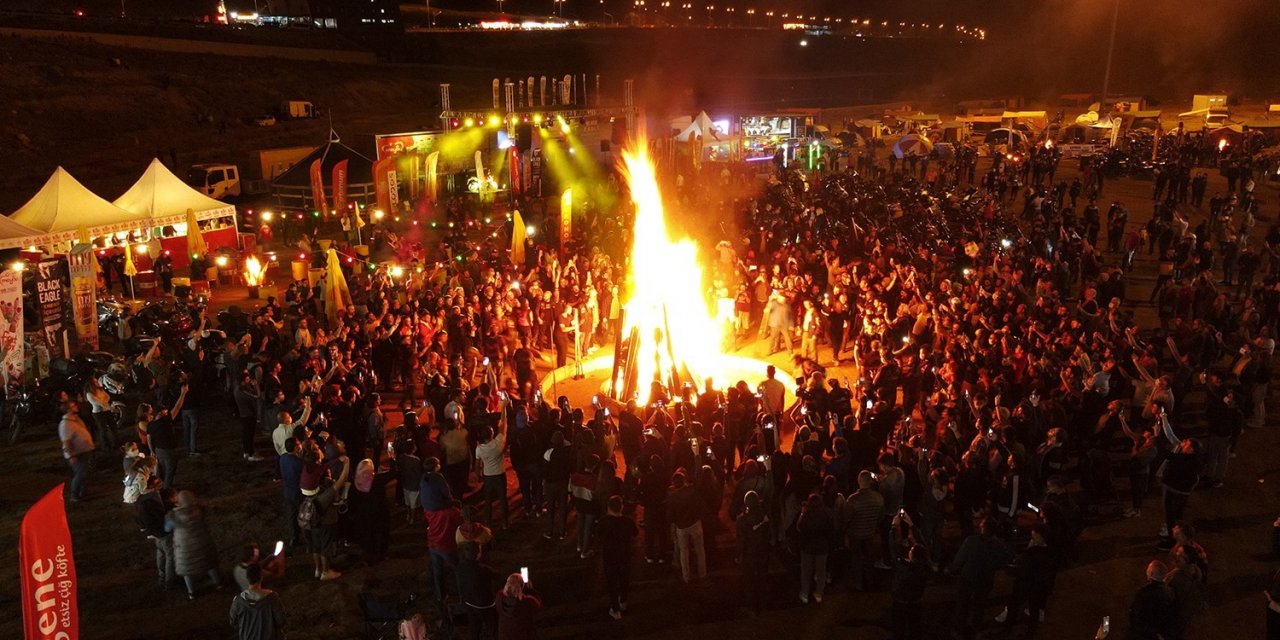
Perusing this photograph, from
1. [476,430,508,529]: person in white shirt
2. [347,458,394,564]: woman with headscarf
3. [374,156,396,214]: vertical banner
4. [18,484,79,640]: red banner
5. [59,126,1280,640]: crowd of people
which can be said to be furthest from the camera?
[374,156,396,214]: vertical banner

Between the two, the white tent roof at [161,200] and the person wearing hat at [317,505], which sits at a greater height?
the white tent roof at [161,200]

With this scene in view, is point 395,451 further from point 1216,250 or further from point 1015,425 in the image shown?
point 1216,250

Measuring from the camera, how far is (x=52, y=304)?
13.3 m

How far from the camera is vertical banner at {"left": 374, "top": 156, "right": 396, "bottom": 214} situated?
26.9 m

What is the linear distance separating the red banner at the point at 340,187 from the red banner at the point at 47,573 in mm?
21802

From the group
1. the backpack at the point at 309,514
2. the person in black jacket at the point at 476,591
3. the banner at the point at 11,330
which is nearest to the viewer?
the person in black jacket at the point at 476,591

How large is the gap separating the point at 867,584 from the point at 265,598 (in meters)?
5.14

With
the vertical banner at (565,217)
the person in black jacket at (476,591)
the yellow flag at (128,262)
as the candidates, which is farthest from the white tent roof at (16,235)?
the person in black jacket at (476,591)

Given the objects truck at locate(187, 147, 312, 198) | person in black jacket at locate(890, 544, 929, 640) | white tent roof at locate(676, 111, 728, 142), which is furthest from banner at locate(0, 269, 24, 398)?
white tent roof at locate(676, 111, 728, 142)

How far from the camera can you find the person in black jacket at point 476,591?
6.34 meters

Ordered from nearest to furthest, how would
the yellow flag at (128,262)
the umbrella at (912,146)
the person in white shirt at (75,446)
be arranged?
1. the person in white shirt at (75,446)
2. the yellow flag at (128,262)
3. the umbrella at (912,146)

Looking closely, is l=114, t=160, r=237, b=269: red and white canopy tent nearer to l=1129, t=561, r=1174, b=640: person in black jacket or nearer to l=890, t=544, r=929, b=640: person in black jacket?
l=890, t=544, r=929, b=640: person in black jacket

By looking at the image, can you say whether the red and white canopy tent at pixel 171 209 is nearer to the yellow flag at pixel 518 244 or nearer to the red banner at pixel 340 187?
Answer: the red banner at pixel 340 187

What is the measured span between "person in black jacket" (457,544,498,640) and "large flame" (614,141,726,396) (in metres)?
6.13
